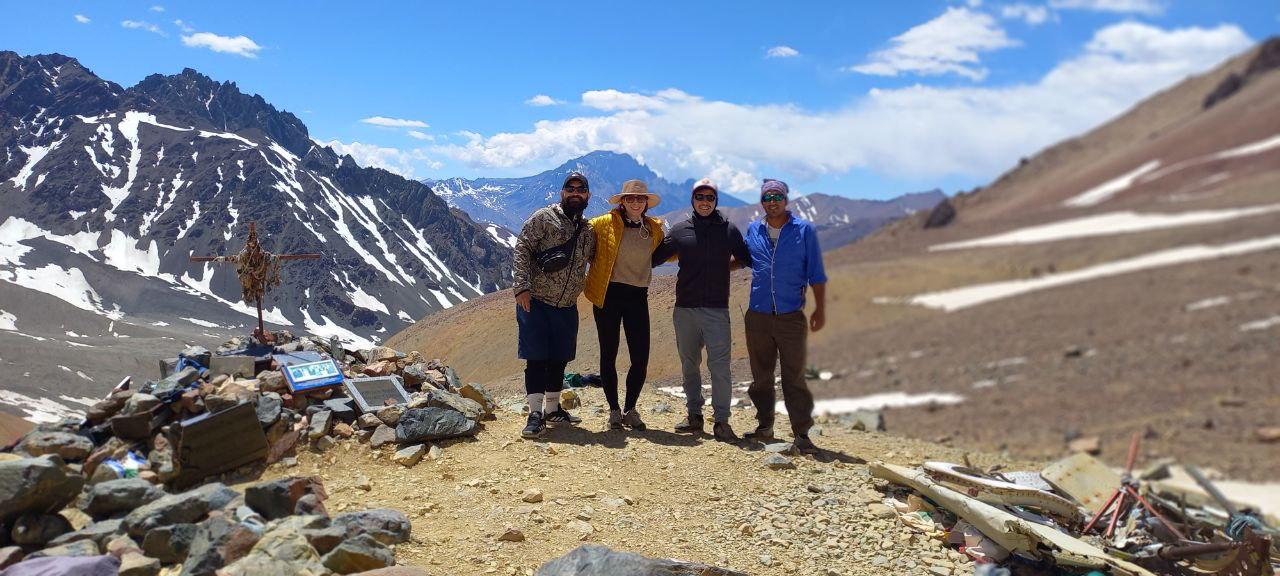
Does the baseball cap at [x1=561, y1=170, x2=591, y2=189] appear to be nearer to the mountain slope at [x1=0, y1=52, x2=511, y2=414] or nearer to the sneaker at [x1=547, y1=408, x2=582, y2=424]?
the sneaker at [x1=547, y1=408, x2=582, y2=424]

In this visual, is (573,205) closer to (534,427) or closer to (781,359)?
(534,427)

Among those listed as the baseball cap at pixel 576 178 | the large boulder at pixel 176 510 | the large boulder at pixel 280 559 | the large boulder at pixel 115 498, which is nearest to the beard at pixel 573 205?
the baseball cap at pixel 576 178

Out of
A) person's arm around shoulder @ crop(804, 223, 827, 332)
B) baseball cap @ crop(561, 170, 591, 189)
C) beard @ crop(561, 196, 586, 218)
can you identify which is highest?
baseball cap @ crop(561, 170, 591, 189)

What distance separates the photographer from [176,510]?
15.4ft

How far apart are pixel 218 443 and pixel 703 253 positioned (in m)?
4.27

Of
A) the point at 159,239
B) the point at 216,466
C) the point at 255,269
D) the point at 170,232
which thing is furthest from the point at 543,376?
the point at 170,232

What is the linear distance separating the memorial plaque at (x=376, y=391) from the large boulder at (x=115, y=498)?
68.6 inches

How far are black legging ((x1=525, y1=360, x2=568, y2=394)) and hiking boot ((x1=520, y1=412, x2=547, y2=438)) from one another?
0.68ft

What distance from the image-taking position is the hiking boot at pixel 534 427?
611cm

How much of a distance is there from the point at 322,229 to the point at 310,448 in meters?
195

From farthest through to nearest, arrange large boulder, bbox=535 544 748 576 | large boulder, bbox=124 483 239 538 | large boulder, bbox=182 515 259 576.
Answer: large boulder, bbox=124 483 239 538
large boulder, bbox=182 515 259 576
large boulder, bbox=535 544 748 576

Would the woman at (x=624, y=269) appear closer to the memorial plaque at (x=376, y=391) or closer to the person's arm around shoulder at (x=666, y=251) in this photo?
the person's arm around shoulder at (x=666, y=251)

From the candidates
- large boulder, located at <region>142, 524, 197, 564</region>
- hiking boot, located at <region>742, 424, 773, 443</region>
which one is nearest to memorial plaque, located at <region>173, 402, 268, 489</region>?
large boulder, located at <region>142, 524, 197, 564</region>

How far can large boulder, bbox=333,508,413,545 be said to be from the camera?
4.19 m
